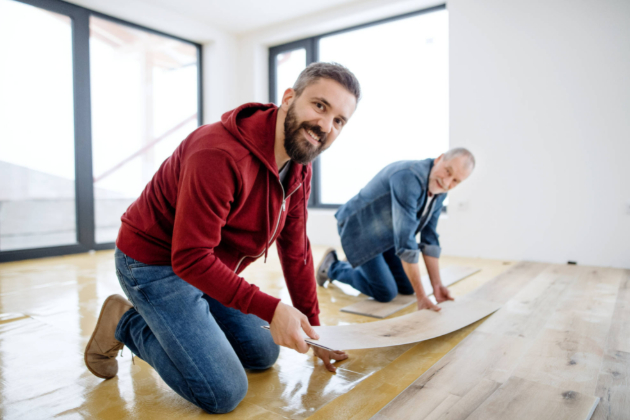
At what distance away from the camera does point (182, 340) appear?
121 centimetres

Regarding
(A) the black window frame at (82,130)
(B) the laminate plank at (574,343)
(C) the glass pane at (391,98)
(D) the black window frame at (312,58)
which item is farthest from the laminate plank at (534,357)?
(A) the black window frame at (82,130)

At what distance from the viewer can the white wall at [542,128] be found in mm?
3371

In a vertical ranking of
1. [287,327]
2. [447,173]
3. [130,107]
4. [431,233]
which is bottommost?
[287,327]

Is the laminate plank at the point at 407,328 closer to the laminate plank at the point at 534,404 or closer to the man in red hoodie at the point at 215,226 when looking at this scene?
the man in red hoodie at the point at 215,226

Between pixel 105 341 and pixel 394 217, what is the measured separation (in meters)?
1.29

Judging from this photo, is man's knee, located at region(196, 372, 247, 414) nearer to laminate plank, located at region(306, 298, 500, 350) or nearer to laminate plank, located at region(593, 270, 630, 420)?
laminate plank, located at region(306, 298, 500, 350)

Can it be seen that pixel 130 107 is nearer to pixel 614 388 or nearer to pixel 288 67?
pixel 288 67

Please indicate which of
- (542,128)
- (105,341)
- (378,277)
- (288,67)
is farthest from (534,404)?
(288,67)

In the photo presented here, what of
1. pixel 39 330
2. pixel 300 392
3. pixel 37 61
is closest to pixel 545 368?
pixel 300 392

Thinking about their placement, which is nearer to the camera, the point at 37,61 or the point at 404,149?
the point at 37,61

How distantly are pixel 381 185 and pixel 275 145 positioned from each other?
1.17 meters

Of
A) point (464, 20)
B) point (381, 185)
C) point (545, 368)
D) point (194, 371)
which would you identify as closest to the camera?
point (194, 371)

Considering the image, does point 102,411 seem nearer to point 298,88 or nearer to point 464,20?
point 298,88

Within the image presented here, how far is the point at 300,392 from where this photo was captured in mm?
1333
